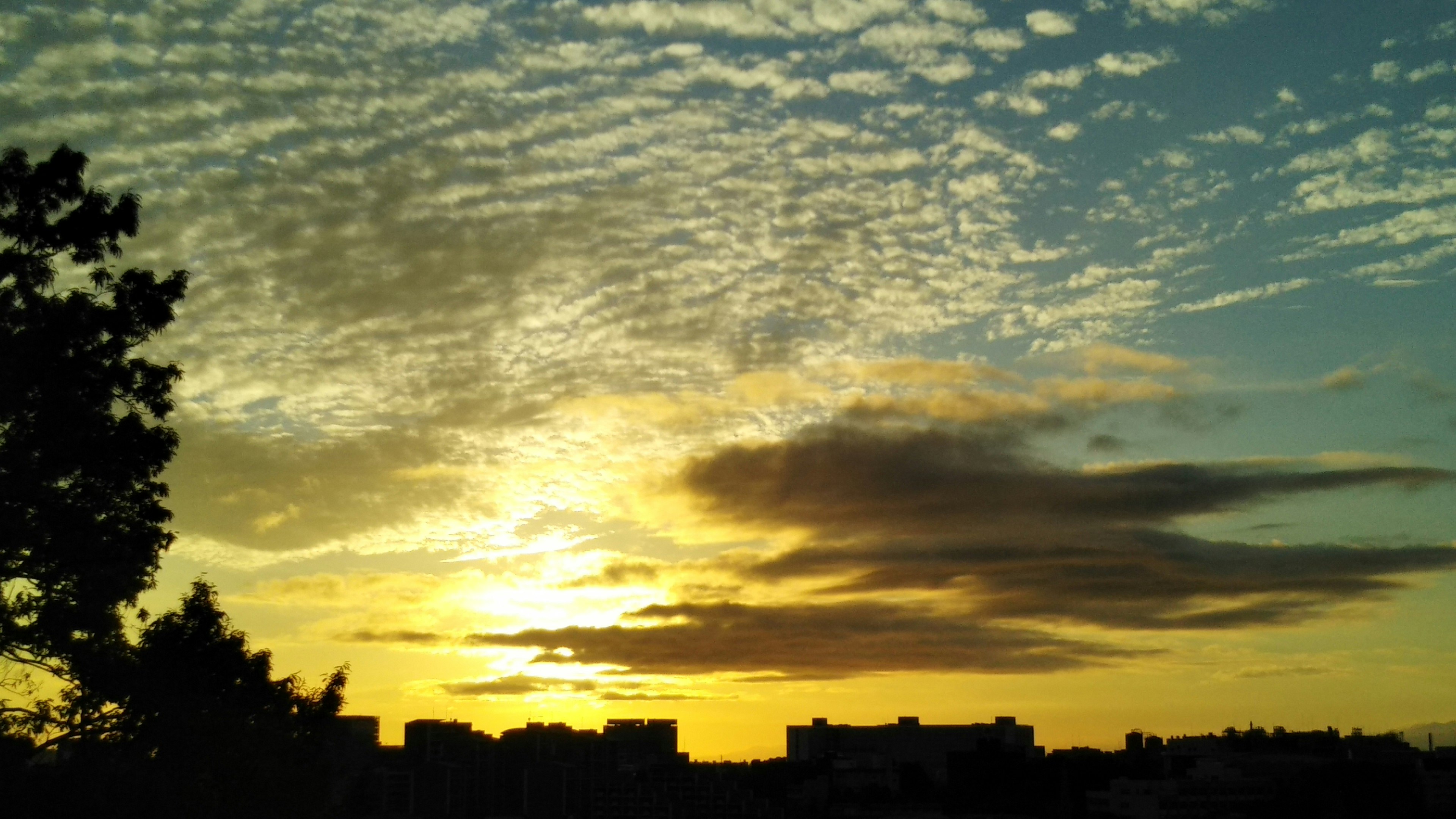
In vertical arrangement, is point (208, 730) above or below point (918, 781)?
above

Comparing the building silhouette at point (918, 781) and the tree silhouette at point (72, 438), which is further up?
the tree silhouette at point (72, 438)

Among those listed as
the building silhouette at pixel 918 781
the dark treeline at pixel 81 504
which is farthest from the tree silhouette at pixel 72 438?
the building silhouette at pixel 918 781

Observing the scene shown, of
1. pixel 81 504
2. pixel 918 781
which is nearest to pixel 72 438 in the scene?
pixel 81 504

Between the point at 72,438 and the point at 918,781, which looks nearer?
the point at 72,438

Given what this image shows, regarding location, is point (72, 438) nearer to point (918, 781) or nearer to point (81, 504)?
point (81, 504)

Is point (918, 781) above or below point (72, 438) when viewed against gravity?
below

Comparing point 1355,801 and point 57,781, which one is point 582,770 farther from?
point 57,781

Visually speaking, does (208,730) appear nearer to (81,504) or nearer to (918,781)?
(81,504)

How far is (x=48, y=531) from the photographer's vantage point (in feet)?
75.2

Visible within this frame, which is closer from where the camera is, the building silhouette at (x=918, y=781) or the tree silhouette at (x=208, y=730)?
the tree silhouette at (x=208, y=730)

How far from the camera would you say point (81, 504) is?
77.3 feet

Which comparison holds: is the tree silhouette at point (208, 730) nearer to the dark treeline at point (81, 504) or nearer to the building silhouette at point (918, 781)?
the dark treeline at point (81, 504)

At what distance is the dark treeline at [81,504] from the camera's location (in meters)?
22.3

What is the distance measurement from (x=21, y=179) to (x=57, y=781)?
1178 cm
